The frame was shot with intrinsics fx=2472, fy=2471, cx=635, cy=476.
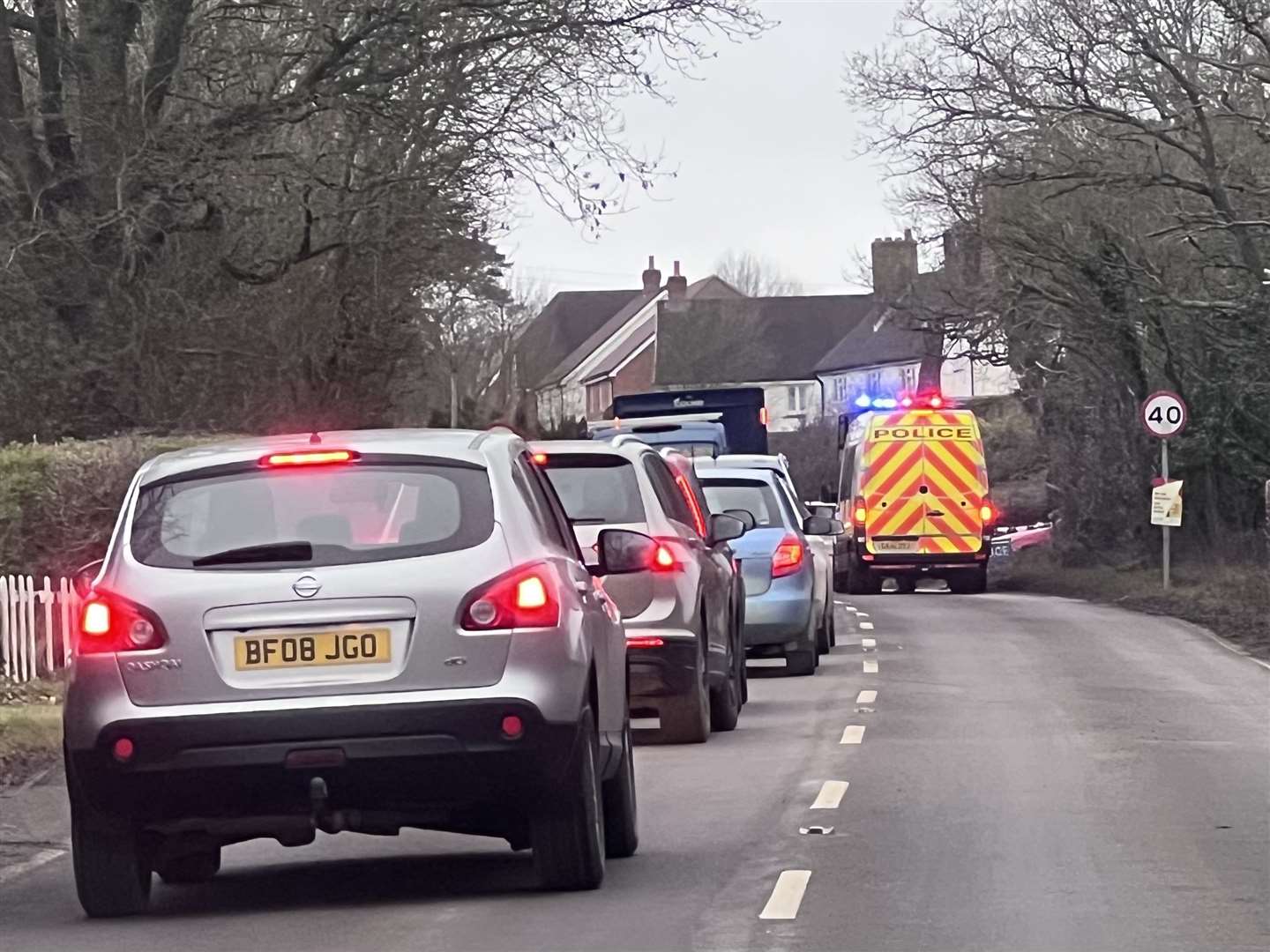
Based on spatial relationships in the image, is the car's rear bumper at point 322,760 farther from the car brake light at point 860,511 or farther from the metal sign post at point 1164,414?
the car brake light at point 860,511

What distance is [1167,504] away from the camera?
105ft

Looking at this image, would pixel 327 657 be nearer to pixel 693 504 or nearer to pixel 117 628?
pixel 117 628

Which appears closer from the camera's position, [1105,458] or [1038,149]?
[1038,149]

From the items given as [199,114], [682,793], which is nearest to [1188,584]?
[199,114]

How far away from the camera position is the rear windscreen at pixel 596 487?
13.8m

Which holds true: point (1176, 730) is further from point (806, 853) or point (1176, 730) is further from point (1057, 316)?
point (1057, 316)

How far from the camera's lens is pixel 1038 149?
3341cm

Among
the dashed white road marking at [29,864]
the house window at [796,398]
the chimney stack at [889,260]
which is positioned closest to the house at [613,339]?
the house window at [796,398]

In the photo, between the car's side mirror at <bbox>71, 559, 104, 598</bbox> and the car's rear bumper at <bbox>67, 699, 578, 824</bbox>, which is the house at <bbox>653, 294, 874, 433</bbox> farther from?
the car's rear bumper at <bbox>67, 699, 578, 824</bbox>

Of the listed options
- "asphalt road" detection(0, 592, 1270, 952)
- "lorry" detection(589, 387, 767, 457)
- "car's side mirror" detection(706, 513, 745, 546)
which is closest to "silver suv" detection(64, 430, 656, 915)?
"asphalt road" detection(0, 592, 1270, 952)

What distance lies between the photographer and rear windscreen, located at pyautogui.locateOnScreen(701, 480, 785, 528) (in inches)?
791

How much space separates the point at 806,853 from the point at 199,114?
18.4m

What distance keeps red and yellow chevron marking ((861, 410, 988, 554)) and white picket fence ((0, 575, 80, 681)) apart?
1902 centimetres

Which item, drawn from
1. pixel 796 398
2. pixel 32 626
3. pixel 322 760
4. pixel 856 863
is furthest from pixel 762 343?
pixel 322 760
